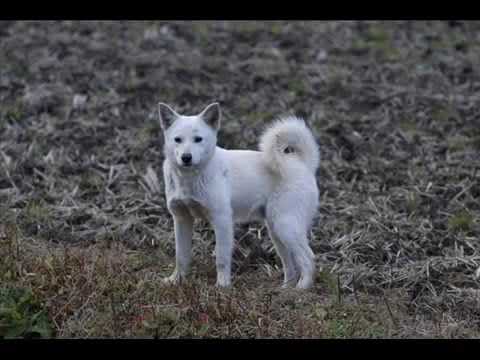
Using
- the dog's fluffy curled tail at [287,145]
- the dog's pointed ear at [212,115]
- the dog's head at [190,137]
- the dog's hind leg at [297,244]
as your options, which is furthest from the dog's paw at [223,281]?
the dog's pointed ear at [212,115]

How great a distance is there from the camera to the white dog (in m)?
5.86

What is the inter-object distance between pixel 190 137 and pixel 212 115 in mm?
342

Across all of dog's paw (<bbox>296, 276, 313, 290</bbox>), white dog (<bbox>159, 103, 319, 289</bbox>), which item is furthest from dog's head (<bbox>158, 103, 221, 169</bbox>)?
dog's paw (<bbox>296, 276, 313, 290</bbox>)

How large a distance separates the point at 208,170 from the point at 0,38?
8751mm

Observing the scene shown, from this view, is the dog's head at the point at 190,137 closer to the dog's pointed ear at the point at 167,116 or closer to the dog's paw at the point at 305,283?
the dog's pointed ear at the point at 167,116

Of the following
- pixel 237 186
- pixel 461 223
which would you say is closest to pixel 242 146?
pixel 237 186

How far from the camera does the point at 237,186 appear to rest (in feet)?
20.2

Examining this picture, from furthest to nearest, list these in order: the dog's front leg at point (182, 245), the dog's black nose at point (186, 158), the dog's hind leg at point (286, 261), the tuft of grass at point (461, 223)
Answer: the tuft of grass at point (461, 223), the dog's hind leg at point (286, 261), the dog's front leg at point (182, 245), the dog's black nose at point (186, 158)

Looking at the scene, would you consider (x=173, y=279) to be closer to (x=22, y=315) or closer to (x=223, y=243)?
(x=223, y=243)

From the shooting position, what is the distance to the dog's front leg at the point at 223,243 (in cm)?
593

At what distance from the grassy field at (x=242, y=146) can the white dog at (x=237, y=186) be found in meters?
0.34

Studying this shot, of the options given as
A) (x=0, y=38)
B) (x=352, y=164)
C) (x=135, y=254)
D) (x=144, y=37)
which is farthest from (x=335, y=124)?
(x=0, y=38)

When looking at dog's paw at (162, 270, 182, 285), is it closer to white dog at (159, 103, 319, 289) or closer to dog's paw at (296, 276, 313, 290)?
white dog at (159, 103, 319, 289)
